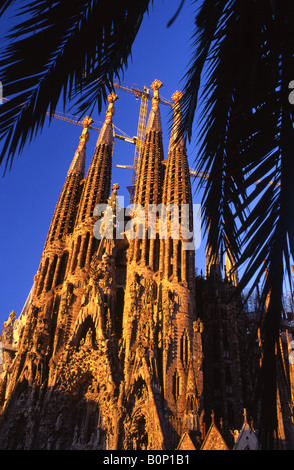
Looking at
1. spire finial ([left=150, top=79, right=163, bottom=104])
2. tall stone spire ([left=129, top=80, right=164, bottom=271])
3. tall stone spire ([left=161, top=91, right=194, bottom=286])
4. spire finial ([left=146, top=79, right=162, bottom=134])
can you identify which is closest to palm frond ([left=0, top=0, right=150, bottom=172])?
tall stone spire ([left=161, top=91, right=194, bottom=286])

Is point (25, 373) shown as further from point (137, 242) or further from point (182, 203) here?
point (182, 203)

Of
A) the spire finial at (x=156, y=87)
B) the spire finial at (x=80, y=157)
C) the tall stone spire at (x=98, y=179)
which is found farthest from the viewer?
the spire finial at (x=156, y=87)

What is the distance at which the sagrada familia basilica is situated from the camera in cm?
1950

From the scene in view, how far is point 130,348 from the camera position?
21.9 meters

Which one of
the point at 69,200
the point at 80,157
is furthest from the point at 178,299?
the point at 80,157

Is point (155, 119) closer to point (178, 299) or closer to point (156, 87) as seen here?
point (156, 87)

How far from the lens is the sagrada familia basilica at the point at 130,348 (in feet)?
64.0

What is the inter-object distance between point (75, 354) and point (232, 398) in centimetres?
855

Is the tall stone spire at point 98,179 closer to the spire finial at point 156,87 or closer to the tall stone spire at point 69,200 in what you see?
the tall stone spire at point 69,200

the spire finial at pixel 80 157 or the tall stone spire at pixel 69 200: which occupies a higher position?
the spire finial at pixel 80 157

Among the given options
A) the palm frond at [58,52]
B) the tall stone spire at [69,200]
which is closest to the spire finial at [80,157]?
the tall stone spire at [69,200]

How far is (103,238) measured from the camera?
27.2 metres

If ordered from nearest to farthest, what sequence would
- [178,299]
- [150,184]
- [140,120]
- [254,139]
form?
[254,139] < [178,299] < [150,184] < [140,120]

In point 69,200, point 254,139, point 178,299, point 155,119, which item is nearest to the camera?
point 254,139
